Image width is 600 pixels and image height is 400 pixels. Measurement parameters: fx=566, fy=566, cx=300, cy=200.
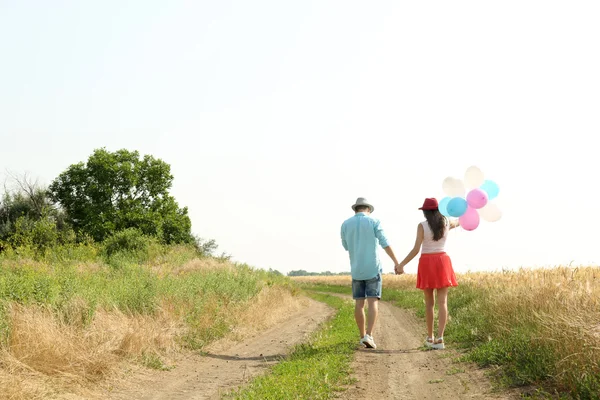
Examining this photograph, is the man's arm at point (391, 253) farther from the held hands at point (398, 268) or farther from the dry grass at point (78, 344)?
the dry grass at point (78, 344)

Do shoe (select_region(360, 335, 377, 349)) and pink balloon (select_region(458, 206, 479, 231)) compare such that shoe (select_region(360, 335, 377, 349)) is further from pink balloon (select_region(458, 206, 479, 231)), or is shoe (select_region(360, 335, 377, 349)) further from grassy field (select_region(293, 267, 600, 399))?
pink balloon (select_region(458, 206, 479, 231))

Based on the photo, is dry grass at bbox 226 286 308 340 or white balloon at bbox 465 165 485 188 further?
dry grass at bbox 226 286 308 340

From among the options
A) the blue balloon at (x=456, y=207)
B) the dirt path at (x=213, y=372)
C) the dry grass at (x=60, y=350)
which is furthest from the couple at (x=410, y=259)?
the dry grass at (x=60, y=350)

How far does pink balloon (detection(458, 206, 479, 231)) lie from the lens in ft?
40.0

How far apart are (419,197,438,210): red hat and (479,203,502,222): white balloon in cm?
206

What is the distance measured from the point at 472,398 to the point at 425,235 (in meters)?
3.97

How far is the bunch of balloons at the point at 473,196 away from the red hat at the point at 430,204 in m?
1.22

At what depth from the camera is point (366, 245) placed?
10773 mm

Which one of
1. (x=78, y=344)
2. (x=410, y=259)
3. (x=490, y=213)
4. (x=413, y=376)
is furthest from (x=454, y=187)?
(x=78, y=344)

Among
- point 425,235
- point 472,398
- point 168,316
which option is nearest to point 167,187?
point 168,316

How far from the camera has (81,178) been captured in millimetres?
52375

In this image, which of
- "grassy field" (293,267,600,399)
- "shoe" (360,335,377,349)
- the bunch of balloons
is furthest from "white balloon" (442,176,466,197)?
"shoe" (360,335,377,349)

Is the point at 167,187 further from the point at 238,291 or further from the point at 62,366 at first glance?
the point at 62,366

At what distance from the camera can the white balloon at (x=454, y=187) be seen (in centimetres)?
1220
